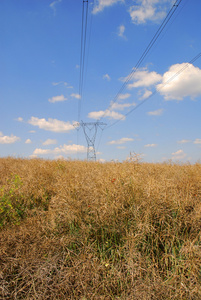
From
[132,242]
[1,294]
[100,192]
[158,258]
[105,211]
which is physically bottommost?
[1,294]

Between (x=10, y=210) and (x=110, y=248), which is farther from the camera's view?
(x=10, y=210)

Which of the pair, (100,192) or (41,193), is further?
(41,193)

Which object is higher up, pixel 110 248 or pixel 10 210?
pixel 10 210

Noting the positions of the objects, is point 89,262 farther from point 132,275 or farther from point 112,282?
point 132,275

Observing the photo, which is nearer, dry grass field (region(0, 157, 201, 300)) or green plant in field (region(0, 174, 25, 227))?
dry grass field (region(0, 157, 201, 300))

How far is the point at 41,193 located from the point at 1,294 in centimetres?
326

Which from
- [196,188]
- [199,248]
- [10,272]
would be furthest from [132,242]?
[196,188]

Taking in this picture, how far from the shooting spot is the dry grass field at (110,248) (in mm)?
2508

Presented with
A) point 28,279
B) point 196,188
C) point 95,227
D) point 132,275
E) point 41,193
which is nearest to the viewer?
point 132,275

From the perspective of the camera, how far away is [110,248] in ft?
10.2

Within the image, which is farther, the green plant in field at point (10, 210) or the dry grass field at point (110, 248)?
the green plant in field at point (10, 210)

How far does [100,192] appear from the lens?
13.3ft

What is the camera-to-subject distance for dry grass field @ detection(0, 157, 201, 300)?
2.51 meters

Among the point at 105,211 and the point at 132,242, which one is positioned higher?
the point at 105,211
